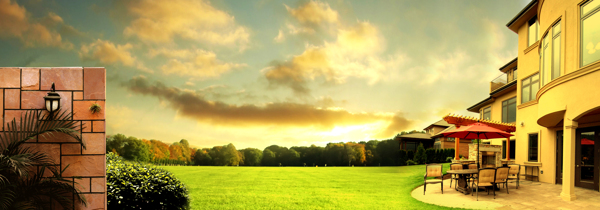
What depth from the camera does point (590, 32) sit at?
784 centimetres

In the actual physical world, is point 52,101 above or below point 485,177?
above

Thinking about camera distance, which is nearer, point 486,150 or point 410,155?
point 486,150

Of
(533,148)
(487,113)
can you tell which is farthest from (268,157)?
(533,148)

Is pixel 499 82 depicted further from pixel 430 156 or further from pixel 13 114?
pixel 13 114

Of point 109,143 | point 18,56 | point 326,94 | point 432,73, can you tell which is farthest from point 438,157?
point 18,56

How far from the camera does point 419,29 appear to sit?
94.7 feet

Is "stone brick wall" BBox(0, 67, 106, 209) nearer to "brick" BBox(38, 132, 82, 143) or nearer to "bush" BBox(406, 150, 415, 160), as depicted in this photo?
"brick" BBox(38, 132, 82, 143)

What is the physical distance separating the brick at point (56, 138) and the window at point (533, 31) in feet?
59.4

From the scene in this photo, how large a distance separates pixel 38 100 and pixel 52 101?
363mm

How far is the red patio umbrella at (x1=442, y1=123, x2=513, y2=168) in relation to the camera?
32.7 feet

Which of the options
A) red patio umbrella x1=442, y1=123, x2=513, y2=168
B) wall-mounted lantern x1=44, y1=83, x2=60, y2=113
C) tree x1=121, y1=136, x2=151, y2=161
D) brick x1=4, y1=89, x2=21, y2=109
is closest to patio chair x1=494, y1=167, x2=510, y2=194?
red patio umbrella x1=442, y1=123, x2=513, y2=168

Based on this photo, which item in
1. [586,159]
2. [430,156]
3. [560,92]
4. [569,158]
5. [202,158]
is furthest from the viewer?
[202,158]

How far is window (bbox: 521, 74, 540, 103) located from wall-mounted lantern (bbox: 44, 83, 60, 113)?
17.4 meters

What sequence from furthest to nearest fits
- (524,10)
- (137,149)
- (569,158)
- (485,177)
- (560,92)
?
(137,149) → (524,10) → (485,177) → (560,92) → (569,158)
